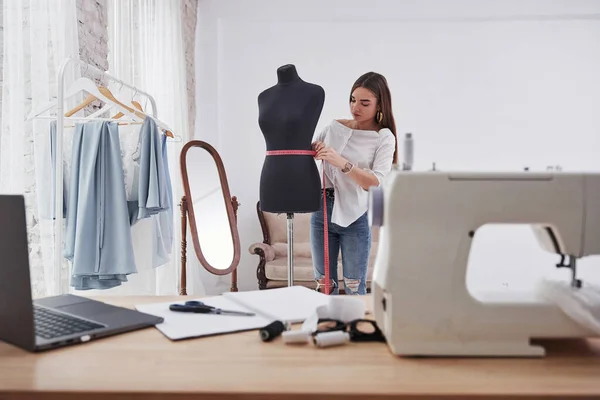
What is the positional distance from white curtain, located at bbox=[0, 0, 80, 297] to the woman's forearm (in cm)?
137

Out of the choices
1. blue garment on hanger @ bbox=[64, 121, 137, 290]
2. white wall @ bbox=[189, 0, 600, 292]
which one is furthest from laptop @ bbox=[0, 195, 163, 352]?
white wall @ bbox=[189, 0, 600, 292]

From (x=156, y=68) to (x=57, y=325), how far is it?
350cm

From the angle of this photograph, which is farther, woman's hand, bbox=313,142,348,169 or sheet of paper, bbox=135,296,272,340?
woman's hand, bbox=313,142,348,169

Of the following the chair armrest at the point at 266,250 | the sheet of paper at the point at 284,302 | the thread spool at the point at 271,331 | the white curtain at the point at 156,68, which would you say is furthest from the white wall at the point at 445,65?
the thread spool at the point at 271,331

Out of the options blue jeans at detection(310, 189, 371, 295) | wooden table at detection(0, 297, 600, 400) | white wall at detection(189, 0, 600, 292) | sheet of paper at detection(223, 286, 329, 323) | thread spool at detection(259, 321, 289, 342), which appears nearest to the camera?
wooden table at detection(0, 297, 600, 400)

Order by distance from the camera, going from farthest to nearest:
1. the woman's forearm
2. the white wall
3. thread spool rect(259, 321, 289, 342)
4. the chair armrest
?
the white wall < the chair armrest < the woman's forearm < thread spool rect(259, 321, 289, 342)

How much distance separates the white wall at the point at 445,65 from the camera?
5.54 metres

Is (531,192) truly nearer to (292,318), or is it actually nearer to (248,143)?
(292,318)

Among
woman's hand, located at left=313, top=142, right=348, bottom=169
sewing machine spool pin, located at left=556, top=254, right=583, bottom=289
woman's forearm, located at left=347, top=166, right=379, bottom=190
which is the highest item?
woman's hand, located at left=313, top=142, right=348, bottom=169

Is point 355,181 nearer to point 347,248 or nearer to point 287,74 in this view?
point 347,248

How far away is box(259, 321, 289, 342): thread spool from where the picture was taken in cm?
100

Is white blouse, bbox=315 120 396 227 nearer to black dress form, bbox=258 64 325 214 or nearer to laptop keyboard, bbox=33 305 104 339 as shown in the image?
black dress form, bbox=258 64 325 214

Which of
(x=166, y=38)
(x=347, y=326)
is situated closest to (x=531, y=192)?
(x=347, y=326)

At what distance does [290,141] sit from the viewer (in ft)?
8.18
